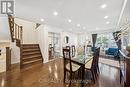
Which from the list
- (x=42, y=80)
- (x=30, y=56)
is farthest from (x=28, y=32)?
(x=42, y=80)

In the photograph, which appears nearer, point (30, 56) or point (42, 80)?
point (42, 80)

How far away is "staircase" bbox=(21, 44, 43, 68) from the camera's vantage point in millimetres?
4805

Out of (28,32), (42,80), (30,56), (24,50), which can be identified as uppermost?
(28,32)

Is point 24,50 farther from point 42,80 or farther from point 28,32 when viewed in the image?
point 42,80

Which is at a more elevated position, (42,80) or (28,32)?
(28,32)

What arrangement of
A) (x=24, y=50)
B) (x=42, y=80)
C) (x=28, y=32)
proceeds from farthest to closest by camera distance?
(x=28, y=32), (x=24, y=50), (x=42, y=80)

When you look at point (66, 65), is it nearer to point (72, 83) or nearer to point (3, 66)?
point (72, 83)

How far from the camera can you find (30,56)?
17.7ft

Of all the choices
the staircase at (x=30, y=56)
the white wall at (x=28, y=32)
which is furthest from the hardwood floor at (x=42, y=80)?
the white wall at (x=28, y=32)

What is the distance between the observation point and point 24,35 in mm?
6961

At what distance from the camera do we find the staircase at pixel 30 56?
4805mm

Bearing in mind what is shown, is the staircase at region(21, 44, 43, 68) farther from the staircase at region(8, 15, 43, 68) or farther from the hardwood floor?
the hardwood floor

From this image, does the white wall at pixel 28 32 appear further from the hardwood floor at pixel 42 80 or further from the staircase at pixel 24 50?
the hardwood floor at pixel 42 80

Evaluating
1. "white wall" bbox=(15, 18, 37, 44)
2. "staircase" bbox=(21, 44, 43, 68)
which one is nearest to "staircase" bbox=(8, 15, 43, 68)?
"staircase" bbox=(21, 44, 43, 68)
